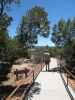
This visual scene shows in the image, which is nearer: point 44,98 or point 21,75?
point 44,98

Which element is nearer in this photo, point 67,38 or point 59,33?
point 67,38

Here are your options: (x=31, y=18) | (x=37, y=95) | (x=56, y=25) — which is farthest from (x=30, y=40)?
(x=37, y=95)

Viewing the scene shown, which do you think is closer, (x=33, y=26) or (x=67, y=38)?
(x=67, y=38)

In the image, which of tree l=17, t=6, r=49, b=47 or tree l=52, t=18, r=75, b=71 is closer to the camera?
tree l=52, t=18, r=75, b=71

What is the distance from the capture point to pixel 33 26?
219 ft

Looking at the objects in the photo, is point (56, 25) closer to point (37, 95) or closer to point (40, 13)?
point (40, 13)

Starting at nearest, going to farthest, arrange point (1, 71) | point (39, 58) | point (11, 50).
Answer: point (1, 71) < point (11, 50) < point (39, 58)

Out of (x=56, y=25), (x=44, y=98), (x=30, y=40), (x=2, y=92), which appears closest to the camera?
(x=44, y=98)

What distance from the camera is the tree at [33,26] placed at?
209 feet

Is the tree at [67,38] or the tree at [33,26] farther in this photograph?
the tree at [33,26]

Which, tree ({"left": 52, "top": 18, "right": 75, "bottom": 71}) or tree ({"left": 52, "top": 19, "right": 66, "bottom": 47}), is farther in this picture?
tree ({"left": 52, "top": 19, "right": 66, "bottom": 47})

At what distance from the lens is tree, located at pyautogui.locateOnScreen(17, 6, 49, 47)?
63775 mm

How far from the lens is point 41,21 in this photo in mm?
65688

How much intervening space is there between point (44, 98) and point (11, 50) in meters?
39.1
